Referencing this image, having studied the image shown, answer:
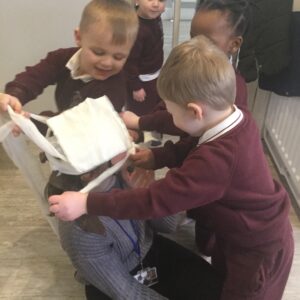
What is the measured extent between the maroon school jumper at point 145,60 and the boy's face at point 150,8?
0.07 ft

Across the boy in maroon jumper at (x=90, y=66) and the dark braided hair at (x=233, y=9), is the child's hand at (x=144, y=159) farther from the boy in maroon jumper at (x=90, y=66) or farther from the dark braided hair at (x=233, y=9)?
the dark braided hair at (x=233, y=9)

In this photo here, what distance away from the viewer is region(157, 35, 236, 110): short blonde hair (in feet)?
2.59

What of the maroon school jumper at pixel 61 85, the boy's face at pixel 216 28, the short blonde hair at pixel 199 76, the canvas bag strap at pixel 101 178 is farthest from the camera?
the boy's face at pixel 216 28

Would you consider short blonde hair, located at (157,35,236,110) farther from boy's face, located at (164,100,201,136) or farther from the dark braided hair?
the dark braided hair

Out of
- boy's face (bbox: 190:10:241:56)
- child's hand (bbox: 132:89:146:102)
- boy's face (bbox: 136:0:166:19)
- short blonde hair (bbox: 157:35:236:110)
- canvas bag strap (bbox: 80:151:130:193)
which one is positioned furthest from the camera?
child's hand (bbox: 132:89:146:102)

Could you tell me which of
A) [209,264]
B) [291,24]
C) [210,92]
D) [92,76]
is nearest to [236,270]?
[209,264]

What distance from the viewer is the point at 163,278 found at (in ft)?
4.08

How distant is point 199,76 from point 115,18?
0.31 m

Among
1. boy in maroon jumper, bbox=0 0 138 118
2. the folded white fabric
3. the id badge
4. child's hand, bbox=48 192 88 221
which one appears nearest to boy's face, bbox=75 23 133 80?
boy in maroon jumper, bbox=0 0 138 118

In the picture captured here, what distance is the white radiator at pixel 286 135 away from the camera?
1.58 metres

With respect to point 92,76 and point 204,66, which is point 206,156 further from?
point 92,76

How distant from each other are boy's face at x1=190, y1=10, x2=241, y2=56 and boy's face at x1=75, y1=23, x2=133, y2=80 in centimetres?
26

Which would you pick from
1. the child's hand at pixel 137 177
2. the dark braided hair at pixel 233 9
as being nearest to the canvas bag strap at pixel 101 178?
the child's hand at pixel 137 177

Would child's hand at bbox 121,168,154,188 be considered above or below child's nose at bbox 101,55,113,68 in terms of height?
below
